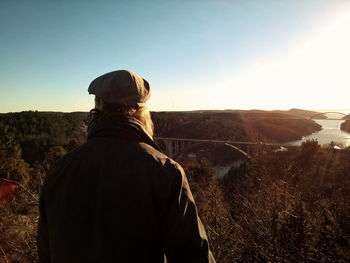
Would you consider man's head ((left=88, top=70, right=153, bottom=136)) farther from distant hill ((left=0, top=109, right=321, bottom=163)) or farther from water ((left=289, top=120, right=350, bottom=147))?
distant hill ((left=0, top=109, right=321, bottom=163))

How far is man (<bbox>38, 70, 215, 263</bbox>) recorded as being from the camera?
41.6 inches

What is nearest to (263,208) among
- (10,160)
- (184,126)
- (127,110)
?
(127,110)

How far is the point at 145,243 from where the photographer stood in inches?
42.3

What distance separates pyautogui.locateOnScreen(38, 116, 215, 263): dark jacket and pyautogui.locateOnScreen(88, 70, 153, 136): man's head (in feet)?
0.37

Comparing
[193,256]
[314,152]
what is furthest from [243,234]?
[314,152]

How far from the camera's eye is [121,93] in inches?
48.0

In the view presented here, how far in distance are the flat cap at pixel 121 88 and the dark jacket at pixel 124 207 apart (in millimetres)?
137

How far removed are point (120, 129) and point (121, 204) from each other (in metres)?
0.28

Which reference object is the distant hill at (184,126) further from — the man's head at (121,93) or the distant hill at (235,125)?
the man's head at (121,93)

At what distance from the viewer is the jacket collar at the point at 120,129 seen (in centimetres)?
116

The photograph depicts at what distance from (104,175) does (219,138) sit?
1544 inches

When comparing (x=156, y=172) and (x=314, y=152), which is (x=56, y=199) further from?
(x=314, y=152)

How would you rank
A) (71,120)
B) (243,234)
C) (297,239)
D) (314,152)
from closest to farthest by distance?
1. (297,239)
2. (243,234)
3. (314,152)
4. (71,120)

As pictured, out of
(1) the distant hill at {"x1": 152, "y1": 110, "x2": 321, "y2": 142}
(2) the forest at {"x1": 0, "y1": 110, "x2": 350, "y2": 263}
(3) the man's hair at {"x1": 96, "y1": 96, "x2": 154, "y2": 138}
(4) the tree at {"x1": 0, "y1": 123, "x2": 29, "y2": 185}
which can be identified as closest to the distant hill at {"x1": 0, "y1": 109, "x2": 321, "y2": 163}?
(1) the distant hill at {"x1": 152, "y1": 110, "x2": 321, "y2": 142}
